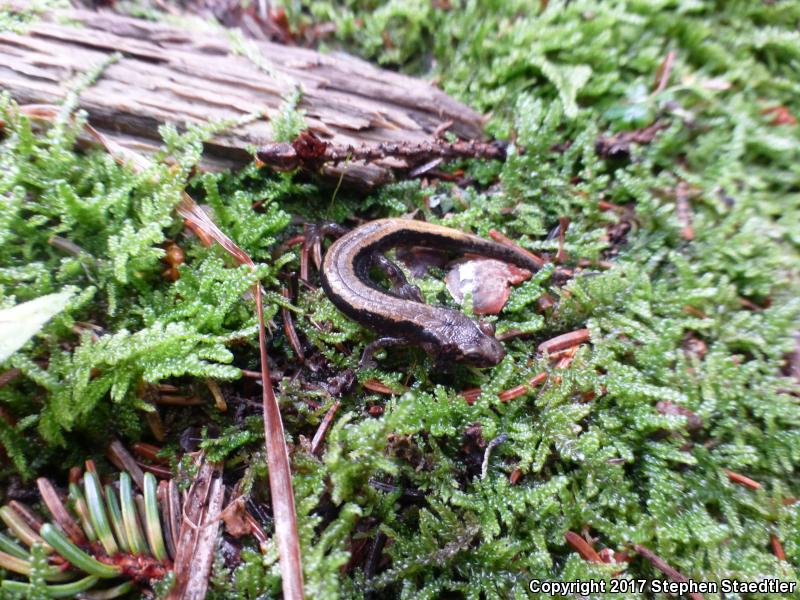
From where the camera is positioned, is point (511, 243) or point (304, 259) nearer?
point (304, 259)

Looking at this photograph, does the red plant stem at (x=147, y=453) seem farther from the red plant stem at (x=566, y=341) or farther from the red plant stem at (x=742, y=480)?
A: the red plant stem at (x=742, y=480)

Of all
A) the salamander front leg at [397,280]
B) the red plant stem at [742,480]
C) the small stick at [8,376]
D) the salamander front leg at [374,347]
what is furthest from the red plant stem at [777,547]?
the small stick at [8,376]

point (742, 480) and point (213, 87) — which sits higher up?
point (213, 87)

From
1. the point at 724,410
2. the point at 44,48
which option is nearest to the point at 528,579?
the point at 724,410

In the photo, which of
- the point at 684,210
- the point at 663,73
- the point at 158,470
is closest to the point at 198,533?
the point at 158,470

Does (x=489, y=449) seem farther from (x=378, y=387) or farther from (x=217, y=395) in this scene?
(x=217, y=395)

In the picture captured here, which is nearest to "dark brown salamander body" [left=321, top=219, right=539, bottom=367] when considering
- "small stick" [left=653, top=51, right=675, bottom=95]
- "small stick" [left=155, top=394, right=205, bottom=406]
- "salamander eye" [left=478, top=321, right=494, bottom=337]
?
"salamander eye" [left=478, top=321, right=494, bottom=337]

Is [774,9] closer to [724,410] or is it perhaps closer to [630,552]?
[724,410]
